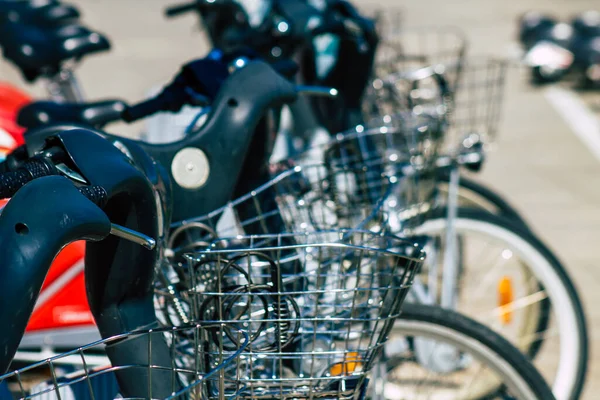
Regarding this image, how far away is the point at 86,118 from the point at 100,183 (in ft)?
3.81

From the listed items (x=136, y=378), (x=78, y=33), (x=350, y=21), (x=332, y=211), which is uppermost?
(x=78, y=33)

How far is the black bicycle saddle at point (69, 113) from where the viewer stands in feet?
7.57

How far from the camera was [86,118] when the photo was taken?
8.04 feet

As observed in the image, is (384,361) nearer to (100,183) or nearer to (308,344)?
(308,344)

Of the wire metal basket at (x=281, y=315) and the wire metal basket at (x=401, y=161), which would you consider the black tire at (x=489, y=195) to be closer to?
the wire metal basket at (x=401, y=161)

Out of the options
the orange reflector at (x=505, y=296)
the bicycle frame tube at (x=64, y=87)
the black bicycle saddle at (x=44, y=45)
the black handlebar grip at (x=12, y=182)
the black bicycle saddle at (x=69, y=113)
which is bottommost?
the orange reflector at (x=505, y=296)

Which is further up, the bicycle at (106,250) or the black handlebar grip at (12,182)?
the black handlebar grip at (12,182)

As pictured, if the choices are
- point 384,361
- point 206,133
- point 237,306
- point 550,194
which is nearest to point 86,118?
point 206,133

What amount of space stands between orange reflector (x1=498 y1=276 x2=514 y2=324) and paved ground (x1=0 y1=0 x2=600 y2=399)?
1.41ft

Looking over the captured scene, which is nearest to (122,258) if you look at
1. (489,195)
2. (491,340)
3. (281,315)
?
(281,315)

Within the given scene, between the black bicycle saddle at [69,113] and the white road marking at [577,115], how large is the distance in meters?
4.34

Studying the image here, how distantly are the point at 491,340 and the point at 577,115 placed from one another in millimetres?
5384

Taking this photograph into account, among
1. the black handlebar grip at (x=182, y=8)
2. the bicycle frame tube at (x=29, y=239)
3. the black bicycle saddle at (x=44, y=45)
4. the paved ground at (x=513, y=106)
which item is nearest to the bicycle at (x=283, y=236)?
the bicycle frame tube at (x=29, y=239)

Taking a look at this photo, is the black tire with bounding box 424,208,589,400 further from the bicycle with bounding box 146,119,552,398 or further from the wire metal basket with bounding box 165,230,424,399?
the wire metal basket with bounding box 165,230,424,399
